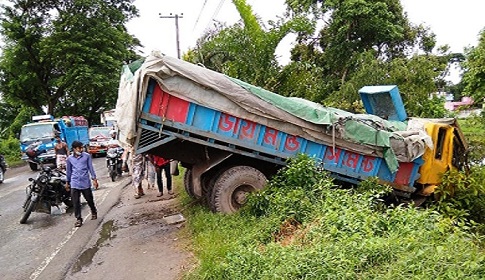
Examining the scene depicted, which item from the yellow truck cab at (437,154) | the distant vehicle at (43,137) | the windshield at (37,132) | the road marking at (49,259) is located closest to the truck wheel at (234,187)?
the road marking at (49,259)

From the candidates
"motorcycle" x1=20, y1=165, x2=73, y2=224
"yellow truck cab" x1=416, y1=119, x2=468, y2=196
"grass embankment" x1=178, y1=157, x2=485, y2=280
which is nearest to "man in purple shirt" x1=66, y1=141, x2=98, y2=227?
"motorcycle" x1=20, y1=165, x2=73, y2=224

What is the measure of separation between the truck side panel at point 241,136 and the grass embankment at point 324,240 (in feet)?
2.15

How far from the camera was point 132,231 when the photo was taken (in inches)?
274

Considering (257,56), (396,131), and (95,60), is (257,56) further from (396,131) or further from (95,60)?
(95,60)

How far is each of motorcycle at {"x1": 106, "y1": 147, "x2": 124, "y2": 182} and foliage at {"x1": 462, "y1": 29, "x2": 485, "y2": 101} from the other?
528 inches

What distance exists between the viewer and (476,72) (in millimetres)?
15141

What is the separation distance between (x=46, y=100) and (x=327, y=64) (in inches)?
809

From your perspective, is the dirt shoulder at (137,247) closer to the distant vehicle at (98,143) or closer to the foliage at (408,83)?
the foliage at (408,83)

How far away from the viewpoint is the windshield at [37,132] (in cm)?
1867

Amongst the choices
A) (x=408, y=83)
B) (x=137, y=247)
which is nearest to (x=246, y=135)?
(x=137, y=247)

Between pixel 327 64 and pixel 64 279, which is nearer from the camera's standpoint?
pixel 64 279

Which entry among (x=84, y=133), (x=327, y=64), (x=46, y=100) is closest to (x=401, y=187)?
(x=327, y=64)

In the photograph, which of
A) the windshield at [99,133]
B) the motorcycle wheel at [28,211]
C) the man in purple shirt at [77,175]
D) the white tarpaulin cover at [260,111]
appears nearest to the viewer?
the white tarpaulin cover at [260,111]

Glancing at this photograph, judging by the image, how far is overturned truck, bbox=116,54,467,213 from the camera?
632cm
